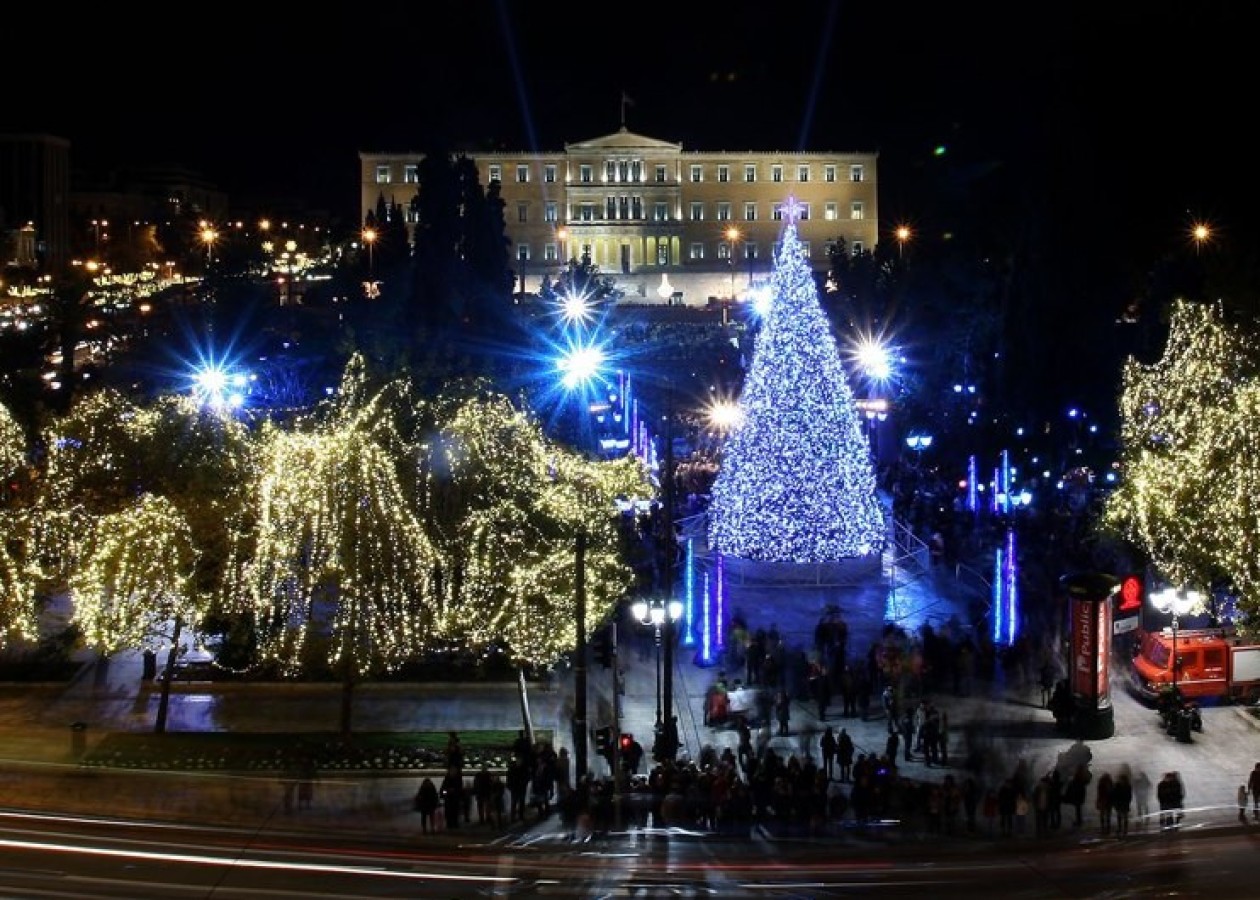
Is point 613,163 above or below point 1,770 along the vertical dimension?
above

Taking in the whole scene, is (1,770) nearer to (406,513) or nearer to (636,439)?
(406,513)

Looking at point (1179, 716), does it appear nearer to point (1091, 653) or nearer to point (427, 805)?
point (1091, 653)

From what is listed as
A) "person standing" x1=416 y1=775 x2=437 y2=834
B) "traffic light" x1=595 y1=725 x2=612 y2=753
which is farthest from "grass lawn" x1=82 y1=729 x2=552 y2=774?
"person standing" x1=416 y1=775 x2=437 y2=834

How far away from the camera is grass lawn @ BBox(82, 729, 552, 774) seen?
62.5 ft

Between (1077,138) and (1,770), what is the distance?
36302 mm

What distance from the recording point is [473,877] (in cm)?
1382

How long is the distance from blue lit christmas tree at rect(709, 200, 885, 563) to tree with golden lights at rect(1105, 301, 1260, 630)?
15.5 ft

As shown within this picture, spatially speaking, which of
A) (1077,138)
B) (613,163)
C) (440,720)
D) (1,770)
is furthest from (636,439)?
(613,163)

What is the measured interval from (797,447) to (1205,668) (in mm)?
8356

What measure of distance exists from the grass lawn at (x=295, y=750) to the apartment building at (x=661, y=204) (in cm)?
8246

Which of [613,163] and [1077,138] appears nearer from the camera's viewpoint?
[1077,138]

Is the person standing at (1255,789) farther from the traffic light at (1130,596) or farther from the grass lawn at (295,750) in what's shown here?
the grass lawn at (295,750)

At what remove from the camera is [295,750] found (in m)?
19.6

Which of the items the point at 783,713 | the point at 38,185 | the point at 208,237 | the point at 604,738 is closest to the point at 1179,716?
the point at 783,713
